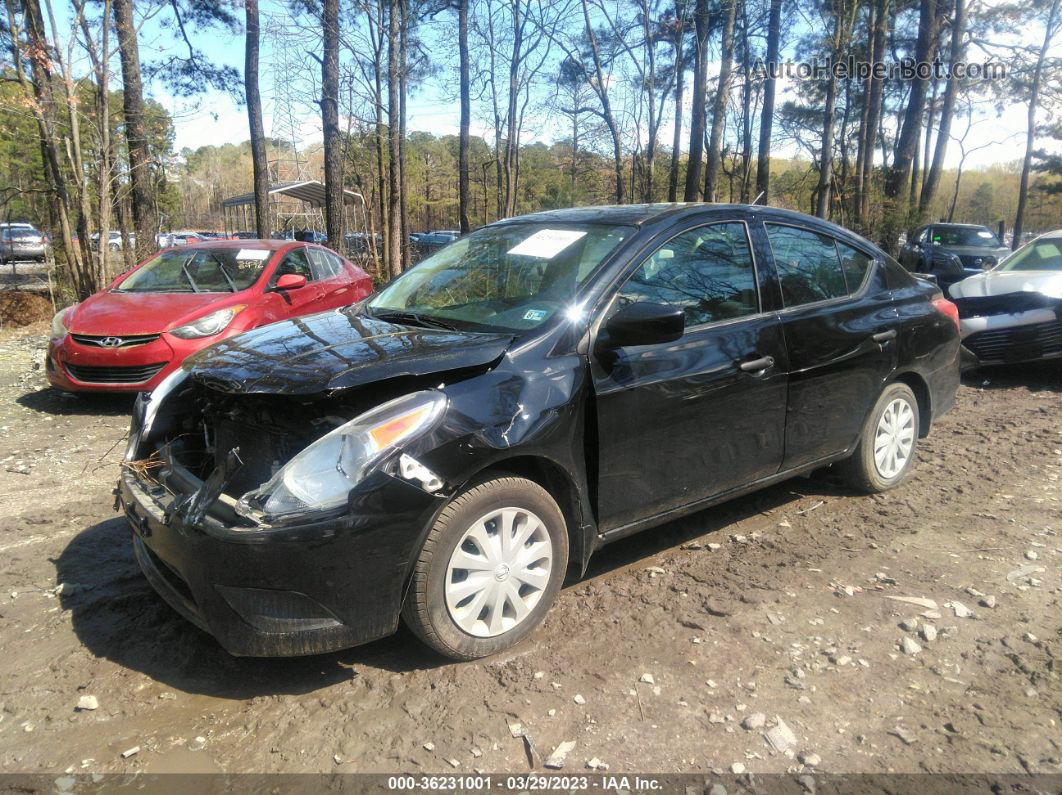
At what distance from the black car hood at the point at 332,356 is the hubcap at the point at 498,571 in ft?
2.00

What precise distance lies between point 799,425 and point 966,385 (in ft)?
16.6

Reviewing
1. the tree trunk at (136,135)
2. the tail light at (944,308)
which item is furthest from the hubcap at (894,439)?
the tree trunk at (136,135)

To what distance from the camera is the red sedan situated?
6.58 meters

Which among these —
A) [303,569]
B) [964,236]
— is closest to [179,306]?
[303,569]

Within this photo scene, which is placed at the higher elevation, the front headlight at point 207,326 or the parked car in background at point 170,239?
the parked car in background at point 170,239

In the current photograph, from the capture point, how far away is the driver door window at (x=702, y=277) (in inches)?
135

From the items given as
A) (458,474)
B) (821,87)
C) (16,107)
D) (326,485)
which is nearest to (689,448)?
(458,474)

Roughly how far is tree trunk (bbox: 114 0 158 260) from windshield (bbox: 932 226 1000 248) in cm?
1590

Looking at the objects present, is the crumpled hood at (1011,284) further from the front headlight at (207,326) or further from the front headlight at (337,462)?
the front headlight at (207,326)

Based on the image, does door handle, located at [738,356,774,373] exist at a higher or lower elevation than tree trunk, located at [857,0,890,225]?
lower

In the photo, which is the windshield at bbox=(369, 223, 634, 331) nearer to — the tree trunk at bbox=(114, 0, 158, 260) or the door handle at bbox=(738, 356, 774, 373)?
the door handle at bbox=(738, 356, 774, 373)

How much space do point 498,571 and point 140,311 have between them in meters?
5.55

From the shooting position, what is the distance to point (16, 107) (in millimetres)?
11625

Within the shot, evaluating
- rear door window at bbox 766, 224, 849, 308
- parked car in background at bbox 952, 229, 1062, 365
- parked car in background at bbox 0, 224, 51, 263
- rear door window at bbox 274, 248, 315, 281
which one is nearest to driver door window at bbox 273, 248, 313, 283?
rear door window at bbox 274, 248, 315, 281
